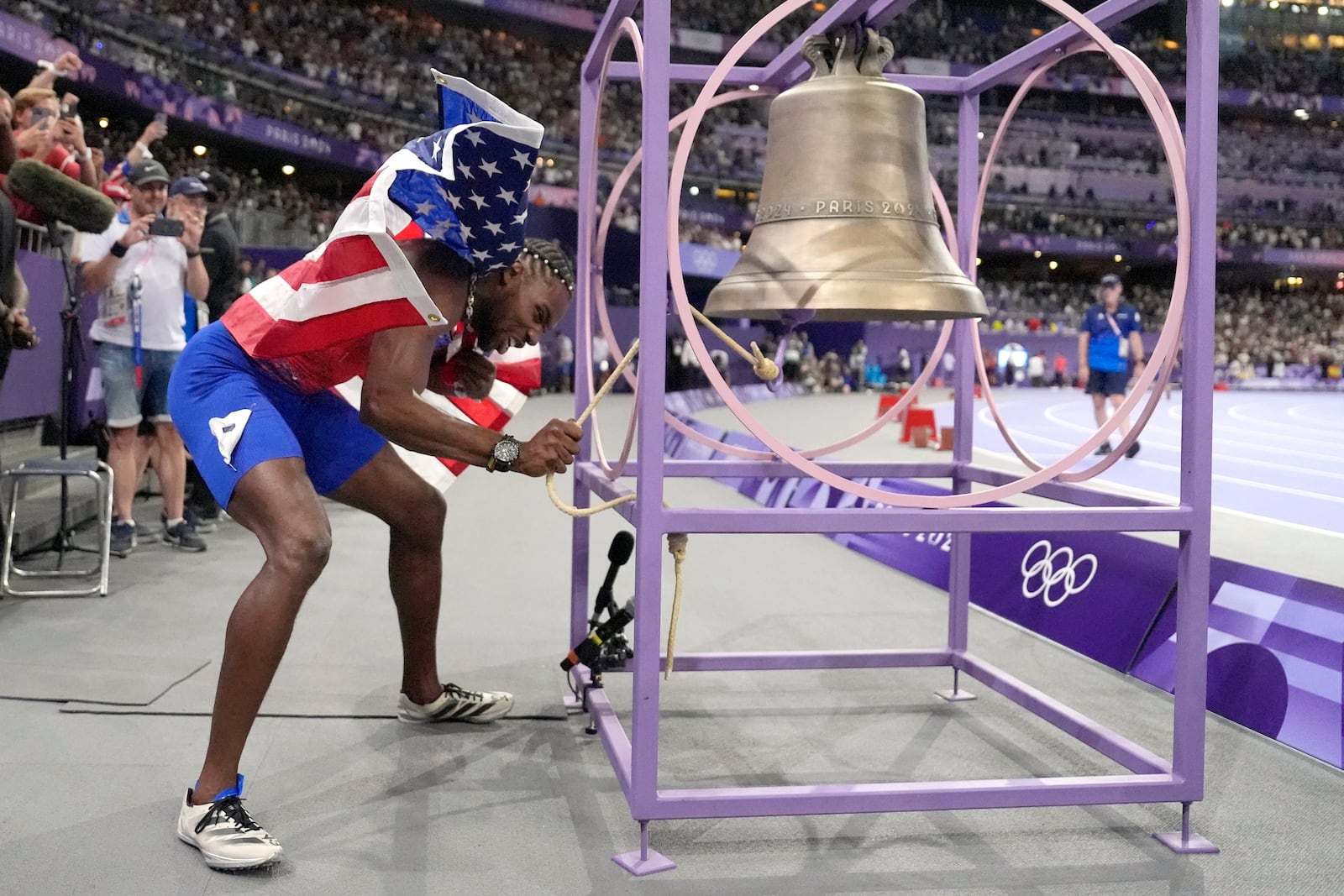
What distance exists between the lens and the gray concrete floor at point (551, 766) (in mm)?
2484

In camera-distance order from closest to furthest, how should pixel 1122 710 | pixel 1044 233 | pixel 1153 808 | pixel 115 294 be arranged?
pixel 1153 808
pixel 1122 710
pixel 115 294
pixel 1044 233

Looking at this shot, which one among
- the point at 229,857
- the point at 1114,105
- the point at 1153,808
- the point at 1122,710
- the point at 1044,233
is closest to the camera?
the point at 229,857

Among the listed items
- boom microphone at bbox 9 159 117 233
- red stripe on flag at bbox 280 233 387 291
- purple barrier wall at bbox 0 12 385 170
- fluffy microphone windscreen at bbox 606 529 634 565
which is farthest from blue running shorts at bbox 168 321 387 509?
purple barrier wall at bbox 0 12 385 170

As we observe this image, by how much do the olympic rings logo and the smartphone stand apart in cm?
466

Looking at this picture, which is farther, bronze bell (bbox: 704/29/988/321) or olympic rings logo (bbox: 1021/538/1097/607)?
olympic rings logo (bbox: 1021/538/1097/607)

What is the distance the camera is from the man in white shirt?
19.7ft

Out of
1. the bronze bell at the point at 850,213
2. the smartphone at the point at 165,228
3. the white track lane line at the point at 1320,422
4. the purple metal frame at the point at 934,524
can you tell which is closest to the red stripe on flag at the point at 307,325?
the purple metal frame at the point at 934,524

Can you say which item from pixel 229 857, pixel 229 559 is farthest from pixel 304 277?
pixel 229 559

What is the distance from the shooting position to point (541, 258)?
9.86ft

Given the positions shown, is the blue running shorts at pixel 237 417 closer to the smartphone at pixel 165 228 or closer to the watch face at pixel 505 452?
the watch face at pixel 505 452

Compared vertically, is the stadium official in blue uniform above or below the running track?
above

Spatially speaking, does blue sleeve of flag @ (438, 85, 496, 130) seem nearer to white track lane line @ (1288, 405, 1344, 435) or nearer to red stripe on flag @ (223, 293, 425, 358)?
red stripe on flag @ (223, 293, 425, 358)

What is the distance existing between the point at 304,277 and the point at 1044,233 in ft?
140

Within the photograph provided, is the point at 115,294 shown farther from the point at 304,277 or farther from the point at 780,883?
the point at 780,883
